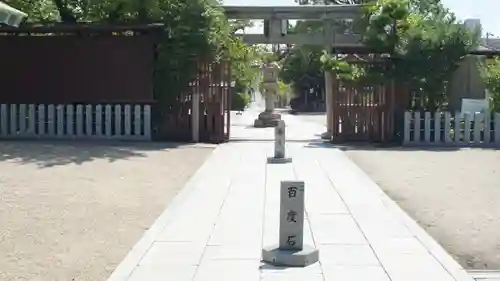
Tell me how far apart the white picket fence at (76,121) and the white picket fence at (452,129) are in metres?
7.13

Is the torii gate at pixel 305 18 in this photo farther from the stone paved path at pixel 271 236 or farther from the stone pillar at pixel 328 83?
the stone paved path at pixel 271 236

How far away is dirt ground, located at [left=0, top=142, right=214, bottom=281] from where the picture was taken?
644cm

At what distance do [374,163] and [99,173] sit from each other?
5696mm

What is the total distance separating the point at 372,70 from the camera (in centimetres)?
1895

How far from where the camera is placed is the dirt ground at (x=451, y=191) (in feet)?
24.2

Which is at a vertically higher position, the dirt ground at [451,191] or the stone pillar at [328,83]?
the stone pillar at [328,83]

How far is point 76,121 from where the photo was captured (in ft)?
61.5

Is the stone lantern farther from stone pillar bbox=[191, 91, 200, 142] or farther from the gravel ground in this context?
the gravel ground

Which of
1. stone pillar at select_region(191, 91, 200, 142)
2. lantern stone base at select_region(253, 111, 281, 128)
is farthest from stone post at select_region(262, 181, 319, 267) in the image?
lantern stone base at select_region(253, 111, 281, 128)

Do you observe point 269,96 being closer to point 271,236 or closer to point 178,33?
point 178,33

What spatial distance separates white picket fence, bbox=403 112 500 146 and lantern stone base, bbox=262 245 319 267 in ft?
42.0

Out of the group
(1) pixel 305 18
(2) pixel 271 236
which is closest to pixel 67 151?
(2) pixel 271 236

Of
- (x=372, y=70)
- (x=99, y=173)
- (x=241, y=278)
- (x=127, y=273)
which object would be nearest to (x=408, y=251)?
(x=241, y=278)

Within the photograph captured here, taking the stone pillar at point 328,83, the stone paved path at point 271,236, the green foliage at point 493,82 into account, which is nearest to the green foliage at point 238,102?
the stone pillar at point 328,83
